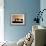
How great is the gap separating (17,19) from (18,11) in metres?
0.35

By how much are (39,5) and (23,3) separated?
0.70 meters

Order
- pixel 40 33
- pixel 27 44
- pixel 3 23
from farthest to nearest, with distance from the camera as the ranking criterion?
pixel 3 23, pixel 27 44, pixel 40 33

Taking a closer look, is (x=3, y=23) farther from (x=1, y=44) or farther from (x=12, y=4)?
(x=1, y=44)

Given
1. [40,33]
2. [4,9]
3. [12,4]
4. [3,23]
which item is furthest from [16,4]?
[40,33]

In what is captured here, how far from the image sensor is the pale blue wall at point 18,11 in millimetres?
5750

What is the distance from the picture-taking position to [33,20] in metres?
5.80

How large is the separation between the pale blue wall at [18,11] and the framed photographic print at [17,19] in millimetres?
154

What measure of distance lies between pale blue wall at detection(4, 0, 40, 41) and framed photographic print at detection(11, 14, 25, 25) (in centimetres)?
15

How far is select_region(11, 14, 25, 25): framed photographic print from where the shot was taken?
5781 millimetres

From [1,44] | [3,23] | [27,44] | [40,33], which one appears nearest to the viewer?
[40,33]

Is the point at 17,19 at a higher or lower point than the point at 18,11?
lower

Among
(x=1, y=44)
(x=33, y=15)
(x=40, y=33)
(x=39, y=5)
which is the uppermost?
(x=39, y=5)

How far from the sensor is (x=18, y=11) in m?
5.77

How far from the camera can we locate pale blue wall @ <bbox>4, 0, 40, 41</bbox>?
5750 mm
